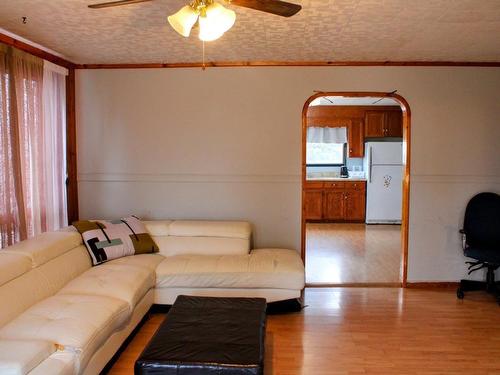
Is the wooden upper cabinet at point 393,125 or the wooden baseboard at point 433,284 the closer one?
the wooden baseboard at point 433,284

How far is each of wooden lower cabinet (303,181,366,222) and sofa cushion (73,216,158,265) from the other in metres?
4.63

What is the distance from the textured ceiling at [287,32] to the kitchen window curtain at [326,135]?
432 cm

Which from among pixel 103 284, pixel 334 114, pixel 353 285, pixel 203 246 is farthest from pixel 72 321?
pixel 334 114

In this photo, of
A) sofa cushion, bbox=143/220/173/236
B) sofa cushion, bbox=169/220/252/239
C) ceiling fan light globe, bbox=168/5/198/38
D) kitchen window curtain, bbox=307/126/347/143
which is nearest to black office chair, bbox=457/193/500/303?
sofa cushion, bbox=169/220/252/239

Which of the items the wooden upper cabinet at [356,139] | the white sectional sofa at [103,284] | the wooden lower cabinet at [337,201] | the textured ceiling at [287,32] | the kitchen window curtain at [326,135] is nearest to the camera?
the white sectional sofa at [103,284]

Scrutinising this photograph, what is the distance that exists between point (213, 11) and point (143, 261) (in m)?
2.40

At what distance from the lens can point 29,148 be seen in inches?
142

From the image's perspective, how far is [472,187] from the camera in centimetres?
439

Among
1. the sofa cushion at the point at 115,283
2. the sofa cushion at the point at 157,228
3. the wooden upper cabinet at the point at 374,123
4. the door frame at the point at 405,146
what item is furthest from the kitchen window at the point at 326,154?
the sofa cushion at the point at 115,283

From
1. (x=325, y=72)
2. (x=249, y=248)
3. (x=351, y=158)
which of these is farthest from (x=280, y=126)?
(x=351, y=158)

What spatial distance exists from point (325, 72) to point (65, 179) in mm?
3102

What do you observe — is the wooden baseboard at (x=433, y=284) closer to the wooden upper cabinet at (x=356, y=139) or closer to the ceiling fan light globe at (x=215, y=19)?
the ceiling fan light globe at (x=215, y=19)

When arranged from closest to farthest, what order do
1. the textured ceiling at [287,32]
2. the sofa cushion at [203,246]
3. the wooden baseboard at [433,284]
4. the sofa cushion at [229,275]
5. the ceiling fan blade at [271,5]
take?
the ceiling fan blade at [271,5], the textured ceiling at [287,32], the sofa cushion at [229,275], the sofa cushion at [203,246], the wooden baseboard at [433,284]

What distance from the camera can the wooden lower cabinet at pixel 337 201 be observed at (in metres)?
8.02
